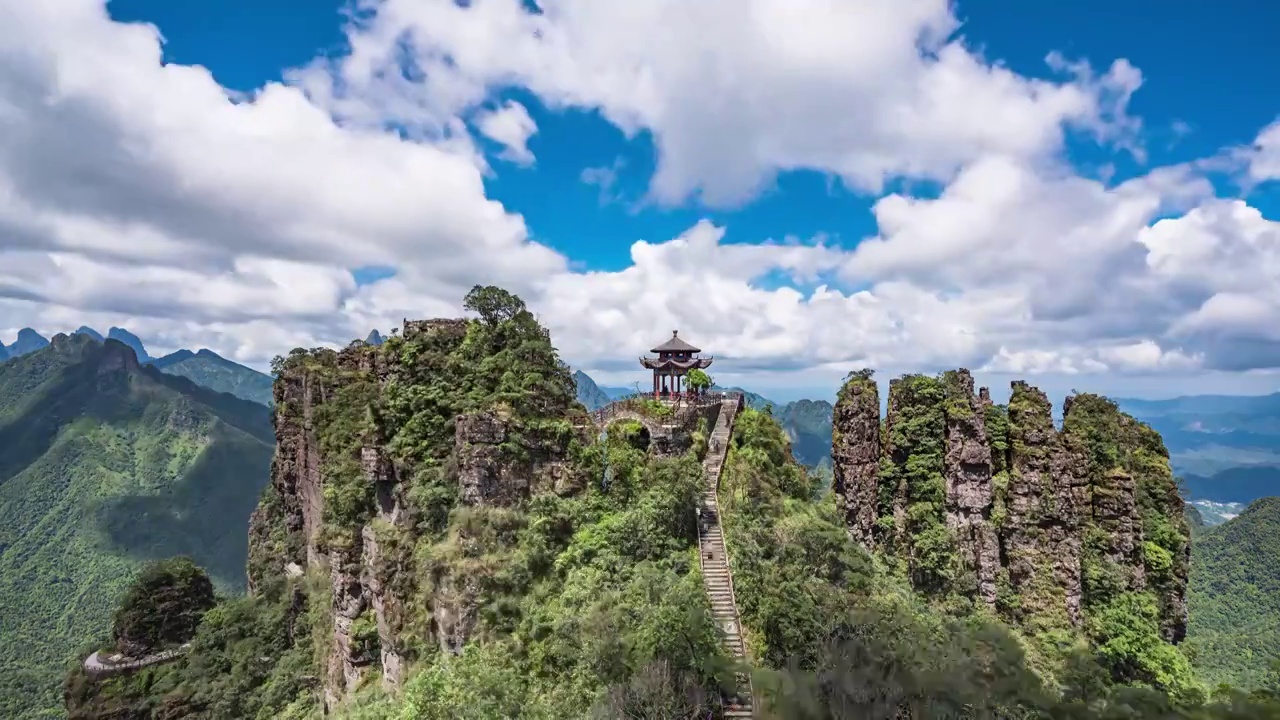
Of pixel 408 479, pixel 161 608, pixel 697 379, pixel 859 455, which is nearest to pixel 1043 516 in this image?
pixel 859 455

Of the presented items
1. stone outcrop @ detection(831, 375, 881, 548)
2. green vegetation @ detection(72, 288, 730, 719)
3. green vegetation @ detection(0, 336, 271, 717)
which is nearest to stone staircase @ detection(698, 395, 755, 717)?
green vegetation @ detection(72, 288, 730, 719)

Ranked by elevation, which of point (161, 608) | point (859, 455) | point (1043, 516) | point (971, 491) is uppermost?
point (859, 455)

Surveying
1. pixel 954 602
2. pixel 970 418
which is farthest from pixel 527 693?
pixel 970 418

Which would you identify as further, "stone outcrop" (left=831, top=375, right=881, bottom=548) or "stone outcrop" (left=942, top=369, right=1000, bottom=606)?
"stone outcrop" (left=831, top=375, right=881, bottom=548)

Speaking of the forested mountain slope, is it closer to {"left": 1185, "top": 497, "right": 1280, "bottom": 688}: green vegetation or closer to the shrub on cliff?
the shrub on cliff

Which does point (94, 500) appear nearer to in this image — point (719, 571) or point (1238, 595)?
point (719, 571)

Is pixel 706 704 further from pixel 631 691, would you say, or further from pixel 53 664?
pixel 53 664
